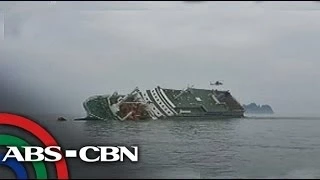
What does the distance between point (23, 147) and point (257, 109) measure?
1.65 m

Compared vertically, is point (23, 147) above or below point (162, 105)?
below

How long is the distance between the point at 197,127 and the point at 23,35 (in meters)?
1.36

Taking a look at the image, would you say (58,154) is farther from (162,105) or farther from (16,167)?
(162,105)

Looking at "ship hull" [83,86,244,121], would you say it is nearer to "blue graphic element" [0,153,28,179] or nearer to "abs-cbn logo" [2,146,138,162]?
"abs-cbn logo" [2,146,138,162]

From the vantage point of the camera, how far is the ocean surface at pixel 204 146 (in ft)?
15.5

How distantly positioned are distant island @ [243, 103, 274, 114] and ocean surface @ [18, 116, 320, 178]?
0.05m

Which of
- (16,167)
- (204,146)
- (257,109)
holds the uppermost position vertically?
(257,109)

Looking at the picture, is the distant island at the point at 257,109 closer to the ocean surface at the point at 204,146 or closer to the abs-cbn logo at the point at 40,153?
the ocean surface at the point at 204,146

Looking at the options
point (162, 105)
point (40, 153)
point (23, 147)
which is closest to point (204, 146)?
point (162, 105)

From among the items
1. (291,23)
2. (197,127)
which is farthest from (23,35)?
(291,23)

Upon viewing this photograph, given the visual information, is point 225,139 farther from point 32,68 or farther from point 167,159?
point 32,68

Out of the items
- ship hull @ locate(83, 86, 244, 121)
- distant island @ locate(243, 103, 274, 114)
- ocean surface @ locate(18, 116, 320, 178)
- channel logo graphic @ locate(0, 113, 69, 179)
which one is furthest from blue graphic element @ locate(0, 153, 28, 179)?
distant island @ locate(243, 103, 274, 114)

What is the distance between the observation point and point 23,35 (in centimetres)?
469

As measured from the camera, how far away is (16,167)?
4754 mm
